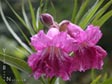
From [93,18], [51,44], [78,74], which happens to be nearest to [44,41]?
[51,44]

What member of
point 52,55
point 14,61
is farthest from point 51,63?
point 14,61

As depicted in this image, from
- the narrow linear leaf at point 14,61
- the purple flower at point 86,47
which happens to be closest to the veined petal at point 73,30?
the purple flower at point 86,47

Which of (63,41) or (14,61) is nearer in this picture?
(63,41)

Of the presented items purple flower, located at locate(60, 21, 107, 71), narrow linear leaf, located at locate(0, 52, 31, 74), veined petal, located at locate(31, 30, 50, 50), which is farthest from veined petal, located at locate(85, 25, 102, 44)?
narrow linear leaf, located at locate(0, 52, 31, 74)

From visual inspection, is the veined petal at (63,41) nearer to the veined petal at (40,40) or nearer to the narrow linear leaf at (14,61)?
the veined petal at (40,40)

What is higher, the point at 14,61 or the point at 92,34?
the point at 92,34

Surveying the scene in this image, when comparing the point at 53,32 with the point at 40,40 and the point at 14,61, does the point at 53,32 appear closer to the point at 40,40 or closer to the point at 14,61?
the point at 40,40

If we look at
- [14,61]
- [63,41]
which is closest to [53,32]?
[63,41]
